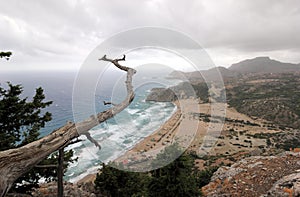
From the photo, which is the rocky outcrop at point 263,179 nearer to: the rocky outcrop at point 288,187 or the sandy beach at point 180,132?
the rocky outcrop at point 288,187

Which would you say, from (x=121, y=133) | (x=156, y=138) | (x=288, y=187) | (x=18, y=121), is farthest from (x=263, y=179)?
(x=18, y=121)

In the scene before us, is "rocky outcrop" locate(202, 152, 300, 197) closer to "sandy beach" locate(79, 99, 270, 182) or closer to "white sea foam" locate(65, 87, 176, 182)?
"sandy beach" locate(79, 99, 270, 182)

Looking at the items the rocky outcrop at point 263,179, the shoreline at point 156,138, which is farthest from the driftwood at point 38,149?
the rocky outcrop at point 263,179

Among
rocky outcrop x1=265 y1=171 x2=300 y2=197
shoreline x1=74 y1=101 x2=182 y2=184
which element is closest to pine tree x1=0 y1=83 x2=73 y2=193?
shoreline x1=74 y1=101 x2=182 y2=184

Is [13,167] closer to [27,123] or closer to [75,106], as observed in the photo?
[75,106]

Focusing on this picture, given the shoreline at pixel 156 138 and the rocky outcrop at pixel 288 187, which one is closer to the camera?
the rocky outcrop at pixel 288 187

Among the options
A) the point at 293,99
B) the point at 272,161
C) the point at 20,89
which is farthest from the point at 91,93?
the point at 293,99
